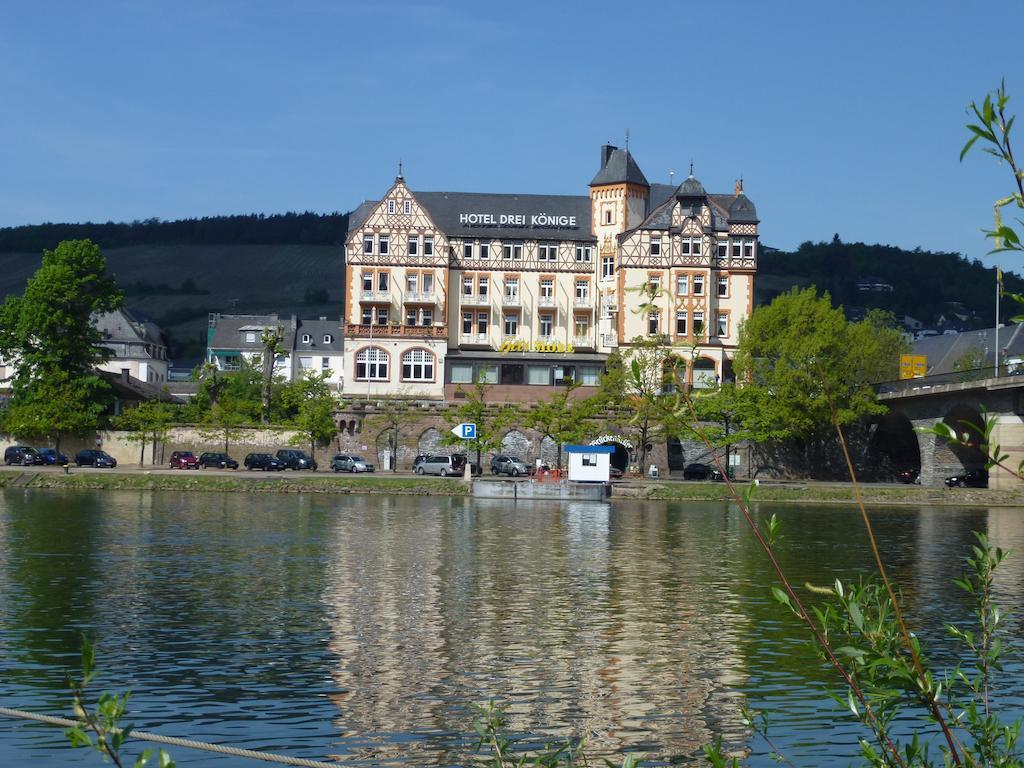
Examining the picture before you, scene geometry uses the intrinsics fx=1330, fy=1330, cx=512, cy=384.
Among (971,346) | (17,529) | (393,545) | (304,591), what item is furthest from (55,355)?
(971,346)

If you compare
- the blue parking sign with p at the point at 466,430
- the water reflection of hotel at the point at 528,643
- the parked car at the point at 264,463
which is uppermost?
the blue parking sign with p at the point at 466,430

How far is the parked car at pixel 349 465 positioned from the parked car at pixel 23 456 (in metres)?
22.2

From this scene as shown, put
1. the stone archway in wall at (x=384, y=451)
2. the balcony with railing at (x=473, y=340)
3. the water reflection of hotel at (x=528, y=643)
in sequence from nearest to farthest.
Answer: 1. the water reflection of hotel at (x=528, y=643)
2. the stone archway in wall at (x=384, y=451)
3. the balcony with railing at (x=473, y=340)

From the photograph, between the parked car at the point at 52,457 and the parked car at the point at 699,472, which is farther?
the parked car at the point at 699,472

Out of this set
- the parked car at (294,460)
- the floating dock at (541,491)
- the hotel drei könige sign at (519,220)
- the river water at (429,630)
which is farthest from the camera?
the hotel drei könige sign at (519,220)

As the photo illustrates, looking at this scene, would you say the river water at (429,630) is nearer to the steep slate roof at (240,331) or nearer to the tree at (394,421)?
the tree at (394,421)

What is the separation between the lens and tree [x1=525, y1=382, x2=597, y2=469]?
104 m

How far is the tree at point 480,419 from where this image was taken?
104 metres

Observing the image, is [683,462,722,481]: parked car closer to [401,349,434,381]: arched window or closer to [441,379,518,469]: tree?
[441,379,518,469]: tree

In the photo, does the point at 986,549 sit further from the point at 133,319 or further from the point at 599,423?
the point at 133,319

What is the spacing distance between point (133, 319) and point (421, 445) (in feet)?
289

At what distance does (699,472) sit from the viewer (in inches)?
4067

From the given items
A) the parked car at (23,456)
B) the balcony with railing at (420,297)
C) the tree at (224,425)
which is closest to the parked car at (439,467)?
the tree at (224,425)

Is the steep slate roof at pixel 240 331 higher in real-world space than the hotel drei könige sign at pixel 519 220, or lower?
lower
